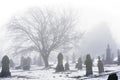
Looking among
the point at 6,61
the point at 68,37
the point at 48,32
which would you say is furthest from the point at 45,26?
the point at 6,61

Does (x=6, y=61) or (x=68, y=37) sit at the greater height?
(x=68, y=37)

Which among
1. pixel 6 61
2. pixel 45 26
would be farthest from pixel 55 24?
pixel 6 61

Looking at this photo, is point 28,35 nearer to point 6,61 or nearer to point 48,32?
point 48,32

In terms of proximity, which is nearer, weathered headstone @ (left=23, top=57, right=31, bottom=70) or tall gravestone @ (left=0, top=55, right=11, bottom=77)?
tall gravestone @ (left=0, top=55, right=11, bottom=77)

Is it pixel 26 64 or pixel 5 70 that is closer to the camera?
pixel 5 70

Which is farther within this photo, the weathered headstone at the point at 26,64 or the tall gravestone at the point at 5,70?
the weathered headstone at the point at 26,64

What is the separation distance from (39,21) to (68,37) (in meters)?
6.85

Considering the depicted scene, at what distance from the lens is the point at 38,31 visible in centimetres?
5281

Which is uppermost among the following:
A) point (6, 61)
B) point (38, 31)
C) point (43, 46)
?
point (38, 31)

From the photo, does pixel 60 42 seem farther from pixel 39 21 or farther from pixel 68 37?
pixel 39 21

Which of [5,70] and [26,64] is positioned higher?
Result: [26,64]

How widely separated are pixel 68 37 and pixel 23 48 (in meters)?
9.35

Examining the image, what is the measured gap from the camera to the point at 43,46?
168 feet

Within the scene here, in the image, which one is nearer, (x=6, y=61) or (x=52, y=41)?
(x=6, y=61)
